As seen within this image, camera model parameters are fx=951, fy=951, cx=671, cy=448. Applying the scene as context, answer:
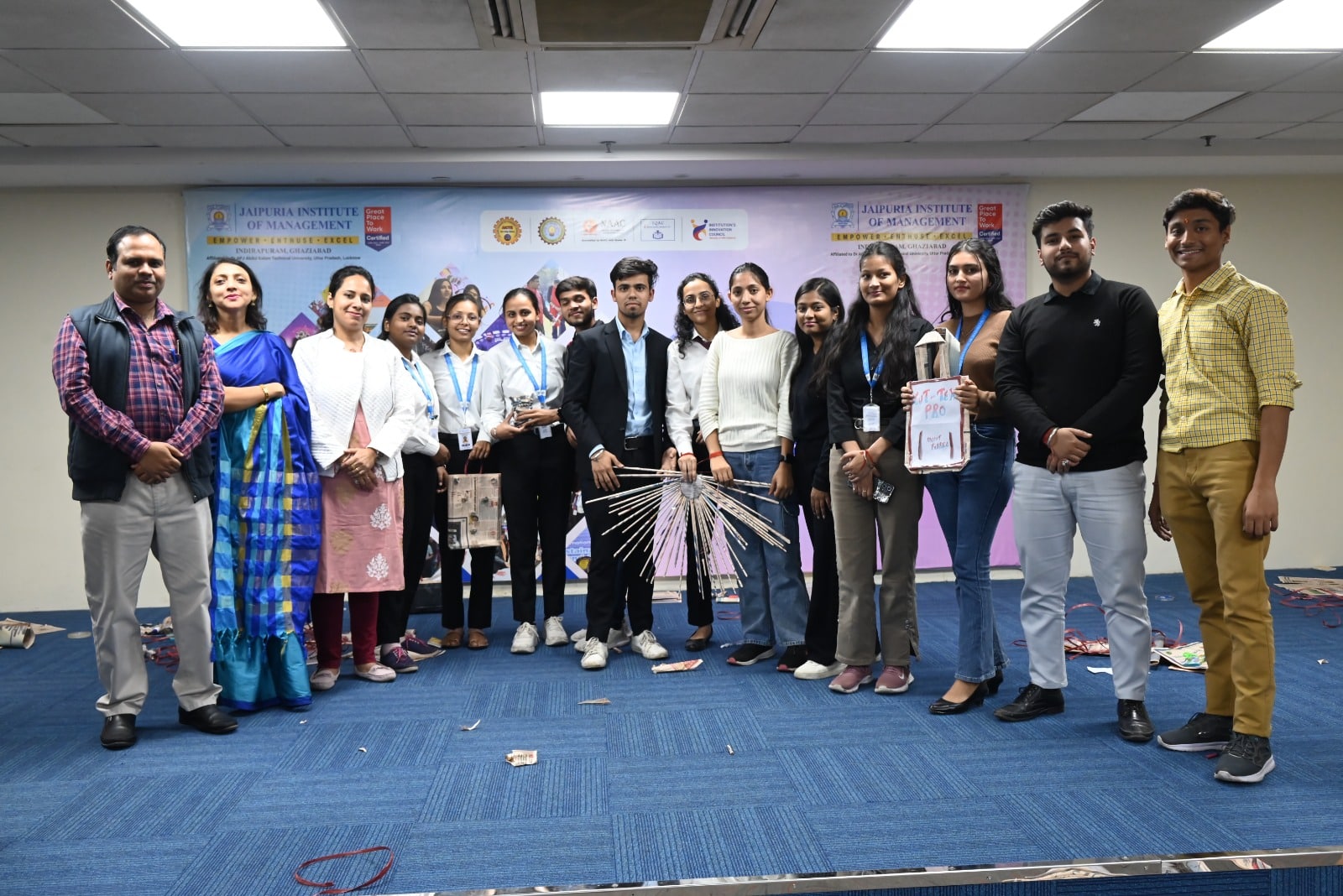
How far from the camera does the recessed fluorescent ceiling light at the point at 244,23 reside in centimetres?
356

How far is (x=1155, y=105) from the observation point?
4.94 meters

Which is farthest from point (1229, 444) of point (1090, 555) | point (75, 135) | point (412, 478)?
point (75, 135)

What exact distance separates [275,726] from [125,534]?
821 mm

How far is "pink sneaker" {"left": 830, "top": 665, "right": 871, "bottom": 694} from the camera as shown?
355 cm

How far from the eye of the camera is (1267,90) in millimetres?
4742

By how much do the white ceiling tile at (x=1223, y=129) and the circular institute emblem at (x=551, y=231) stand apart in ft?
11.7

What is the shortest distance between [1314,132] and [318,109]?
5.54 meters

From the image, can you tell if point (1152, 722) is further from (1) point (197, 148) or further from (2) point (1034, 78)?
(1) point (197, 148)

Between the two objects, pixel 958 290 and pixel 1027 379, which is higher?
pixel 958 290

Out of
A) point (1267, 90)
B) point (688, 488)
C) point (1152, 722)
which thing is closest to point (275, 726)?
point (688, 488)

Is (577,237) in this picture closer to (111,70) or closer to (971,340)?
(111,70)

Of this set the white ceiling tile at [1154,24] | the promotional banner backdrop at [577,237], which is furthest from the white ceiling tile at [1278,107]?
the promotional banner backdrop at [577,237]

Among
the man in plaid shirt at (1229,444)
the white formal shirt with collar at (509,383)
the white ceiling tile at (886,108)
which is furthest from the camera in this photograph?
the white ceiling tile at (886,108)

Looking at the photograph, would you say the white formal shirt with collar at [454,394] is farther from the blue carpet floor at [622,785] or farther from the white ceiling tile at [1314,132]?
the white ceiling tile at [1314,132]
